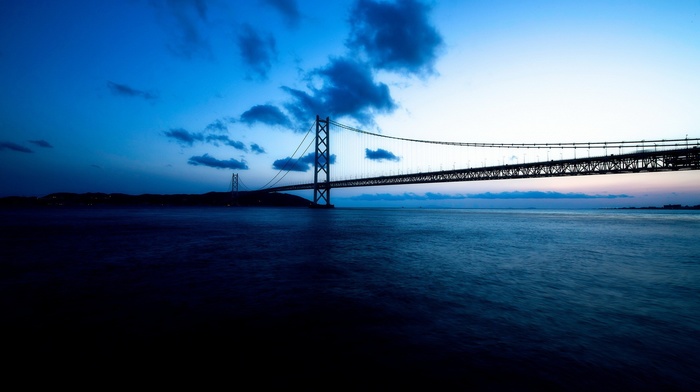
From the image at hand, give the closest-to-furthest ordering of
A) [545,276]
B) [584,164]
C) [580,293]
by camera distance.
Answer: [580,293] → [545,276] → [584,164]

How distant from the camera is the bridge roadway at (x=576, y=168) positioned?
35031 millimetres

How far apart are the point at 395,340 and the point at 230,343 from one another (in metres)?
2.11

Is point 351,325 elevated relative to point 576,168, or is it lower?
lower

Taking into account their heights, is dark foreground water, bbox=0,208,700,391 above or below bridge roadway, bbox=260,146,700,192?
below

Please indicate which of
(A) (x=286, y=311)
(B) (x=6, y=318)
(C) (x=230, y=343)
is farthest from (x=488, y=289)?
(B) (x=6, y=318)

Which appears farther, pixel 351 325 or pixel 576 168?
pixel 576 168

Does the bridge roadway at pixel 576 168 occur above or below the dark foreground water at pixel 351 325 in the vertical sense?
above

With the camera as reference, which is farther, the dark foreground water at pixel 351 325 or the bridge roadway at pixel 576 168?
the bridge roadway at pixel 576 168

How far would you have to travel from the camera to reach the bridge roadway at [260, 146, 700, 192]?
35.0 metres

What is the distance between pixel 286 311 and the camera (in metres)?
4.95

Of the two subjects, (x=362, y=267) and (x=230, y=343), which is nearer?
(x=230, y=343)

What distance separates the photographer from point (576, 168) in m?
44.2

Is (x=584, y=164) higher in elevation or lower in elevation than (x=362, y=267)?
higher

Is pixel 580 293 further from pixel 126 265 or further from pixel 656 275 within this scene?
pixel 126 265
